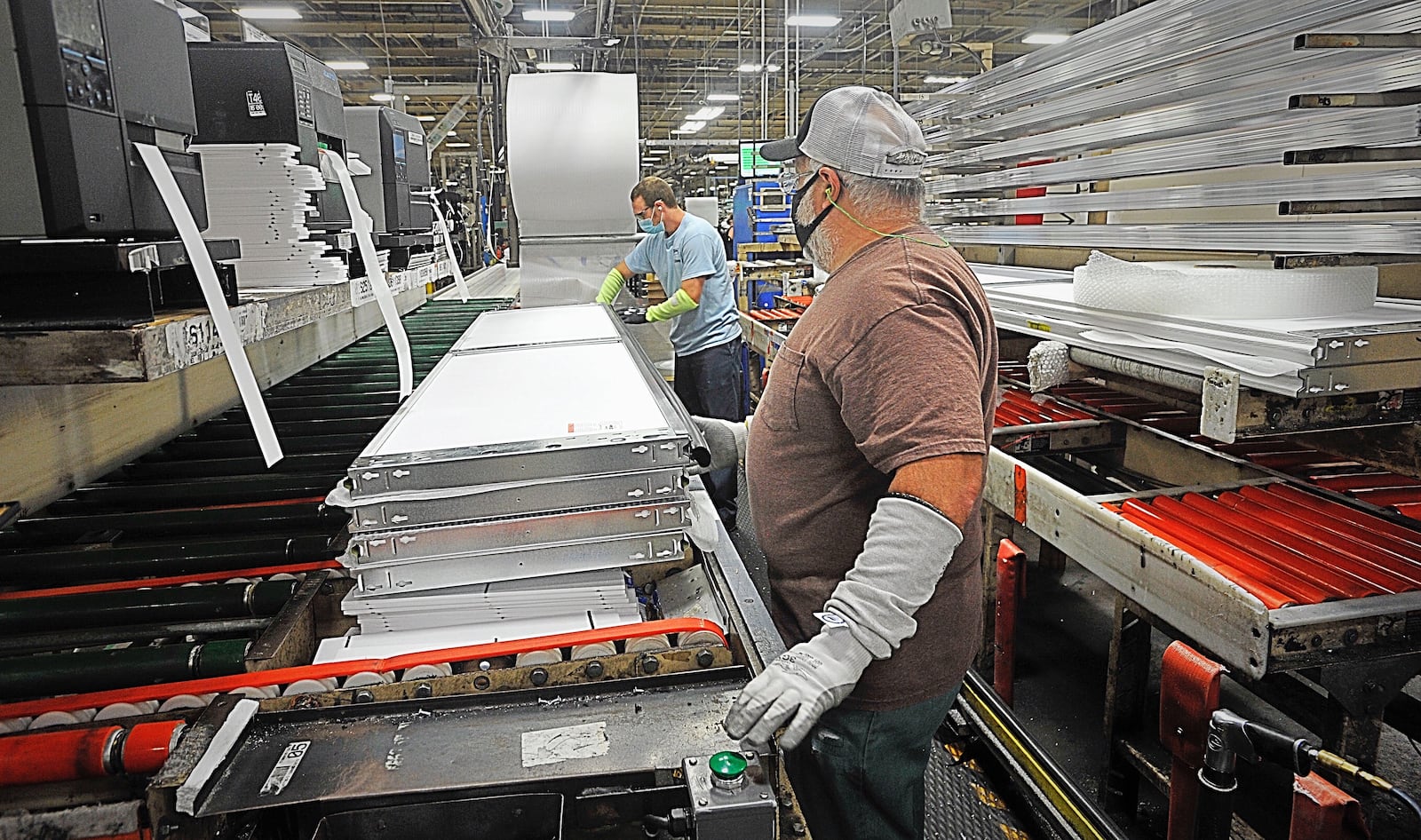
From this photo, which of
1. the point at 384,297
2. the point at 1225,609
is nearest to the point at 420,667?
the point at 384,297

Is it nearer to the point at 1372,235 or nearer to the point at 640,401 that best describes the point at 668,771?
the point at 640,401

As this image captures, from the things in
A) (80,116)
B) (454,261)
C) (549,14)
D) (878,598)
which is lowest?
(878,598)

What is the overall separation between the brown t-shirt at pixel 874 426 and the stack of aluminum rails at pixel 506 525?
8.1 inches

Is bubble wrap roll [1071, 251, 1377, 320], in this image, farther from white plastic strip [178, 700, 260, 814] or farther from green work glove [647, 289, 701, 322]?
green work glove [647, 289, 701, 322]

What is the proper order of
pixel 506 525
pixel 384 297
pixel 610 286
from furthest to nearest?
pixel 610 286
pixel 384 297
pixel 506 525

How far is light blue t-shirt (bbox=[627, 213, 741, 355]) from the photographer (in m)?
5.02

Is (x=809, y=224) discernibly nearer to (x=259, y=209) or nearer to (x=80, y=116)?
(x=80, y=116)

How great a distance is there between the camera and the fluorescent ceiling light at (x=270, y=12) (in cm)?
923

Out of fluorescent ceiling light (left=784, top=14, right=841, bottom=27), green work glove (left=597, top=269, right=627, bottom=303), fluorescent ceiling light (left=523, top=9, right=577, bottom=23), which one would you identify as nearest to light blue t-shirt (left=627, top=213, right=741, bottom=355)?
green work glove (left=597, top=269, right=627, bottom=303)

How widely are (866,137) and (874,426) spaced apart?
554 mm

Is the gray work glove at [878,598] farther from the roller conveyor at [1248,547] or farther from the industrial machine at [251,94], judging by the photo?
the industrial machine at [251,94]

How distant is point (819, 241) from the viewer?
1.77m

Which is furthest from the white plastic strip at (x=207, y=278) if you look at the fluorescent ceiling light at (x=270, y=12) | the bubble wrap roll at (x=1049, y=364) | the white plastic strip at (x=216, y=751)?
the fluorescent ceiling light at (x=270, y=12)

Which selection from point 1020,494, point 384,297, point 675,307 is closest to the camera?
point 384,297
